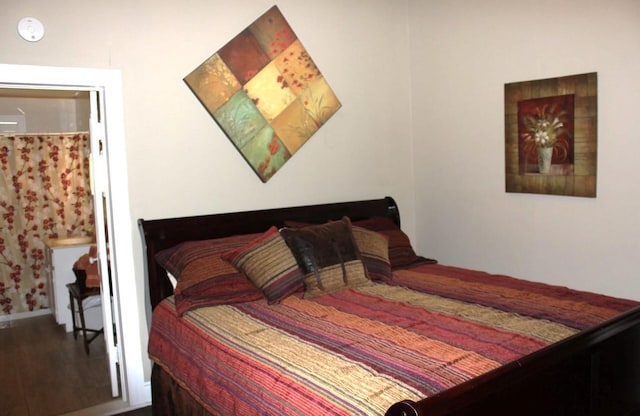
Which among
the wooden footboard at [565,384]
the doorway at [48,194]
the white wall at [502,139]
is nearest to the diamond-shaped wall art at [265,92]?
the white wall at [502,139]

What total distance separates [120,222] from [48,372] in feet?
5.30

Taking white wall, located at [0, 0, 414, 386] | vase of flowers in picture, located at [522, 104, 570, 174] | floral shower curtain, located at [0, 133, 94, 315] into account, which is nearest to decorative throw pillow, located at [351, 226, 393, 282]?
white wall, located at [0, 0, 414, 386]

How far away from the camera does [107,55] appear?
3146mm

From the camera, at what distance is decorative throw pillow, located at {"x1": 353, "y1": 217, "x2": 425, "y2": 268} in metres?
3.60

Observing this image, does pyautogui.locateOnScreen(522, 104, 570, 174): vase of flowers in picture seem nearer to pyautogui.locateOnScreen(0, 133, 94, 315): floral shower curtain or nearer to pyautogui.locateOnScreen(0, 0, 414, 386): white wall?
pyautogui.locateOnScreen(0, 0, 414, 386): white wall

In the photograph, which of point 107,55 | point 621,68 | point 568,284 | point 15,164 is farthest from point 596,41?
point 15,164

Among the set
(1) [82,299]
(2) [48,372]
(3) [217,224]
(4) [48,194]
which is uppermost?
(4) [48,194]

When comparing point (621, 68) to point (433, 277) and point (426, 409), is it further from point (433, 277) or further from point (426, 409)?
point (426, 409)

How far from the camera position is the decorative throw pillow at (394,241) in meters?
3.60

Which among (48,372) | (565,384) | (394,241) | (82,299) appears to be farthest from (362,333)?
(82,299)

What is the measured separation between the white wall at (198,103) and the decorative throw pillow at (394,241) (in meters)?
0.36

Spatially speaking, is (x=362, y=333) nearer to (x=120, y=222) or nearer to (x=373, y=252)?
(x=373, y=252)

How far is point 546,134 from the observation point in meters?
3.46

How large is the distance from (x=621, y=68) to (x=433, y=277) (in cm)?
153
